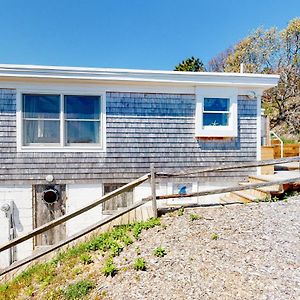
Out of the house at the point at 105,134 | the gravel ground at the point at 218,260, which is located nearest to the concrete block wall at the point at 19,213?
the house at the point at 105,134

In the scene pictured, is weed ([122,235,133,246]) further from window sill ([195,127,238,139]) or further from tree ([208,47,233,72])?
tree ([208,47,233,72])

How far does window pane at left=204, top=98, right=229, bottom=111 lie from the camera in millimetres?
6750

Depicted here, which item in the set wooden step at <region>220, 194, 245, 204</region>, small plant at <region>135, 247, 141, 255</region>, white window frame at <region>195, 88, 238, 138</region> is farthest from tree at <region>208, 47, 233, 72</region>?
small plant at <region>135, 247, 141, 255</region>

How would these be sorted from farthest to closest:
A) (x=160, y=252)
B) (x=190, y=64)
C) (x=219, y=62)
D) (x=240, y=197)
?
1. (x=219, y=62)
2. (x=190, y=64)
3. (x=240, y=197)
4. (x=160, y=252)

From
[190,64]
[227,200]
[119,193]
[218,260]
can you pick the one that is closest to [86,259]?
[119,193]

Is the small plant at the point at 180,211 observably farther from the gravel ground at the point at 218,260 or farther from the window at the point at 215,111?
the window at the point at 215,111

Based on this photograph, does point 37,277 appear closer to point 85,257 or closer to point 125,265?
point 85,257

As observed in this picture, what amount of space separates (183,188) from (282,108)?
1580 centimetres

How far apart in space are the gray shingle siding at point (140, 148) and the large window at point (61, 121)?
28 centimetres

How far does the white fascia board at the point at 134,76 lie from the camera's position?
5.91 meters

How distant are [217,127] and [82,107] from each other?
351cm

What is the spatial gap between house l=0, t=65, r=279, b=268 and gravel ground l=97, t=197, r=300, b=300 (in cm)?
227

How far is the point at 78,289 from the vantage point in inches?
131

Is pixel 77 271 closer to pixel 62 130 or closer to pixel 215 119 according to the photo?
pixel 62 130
